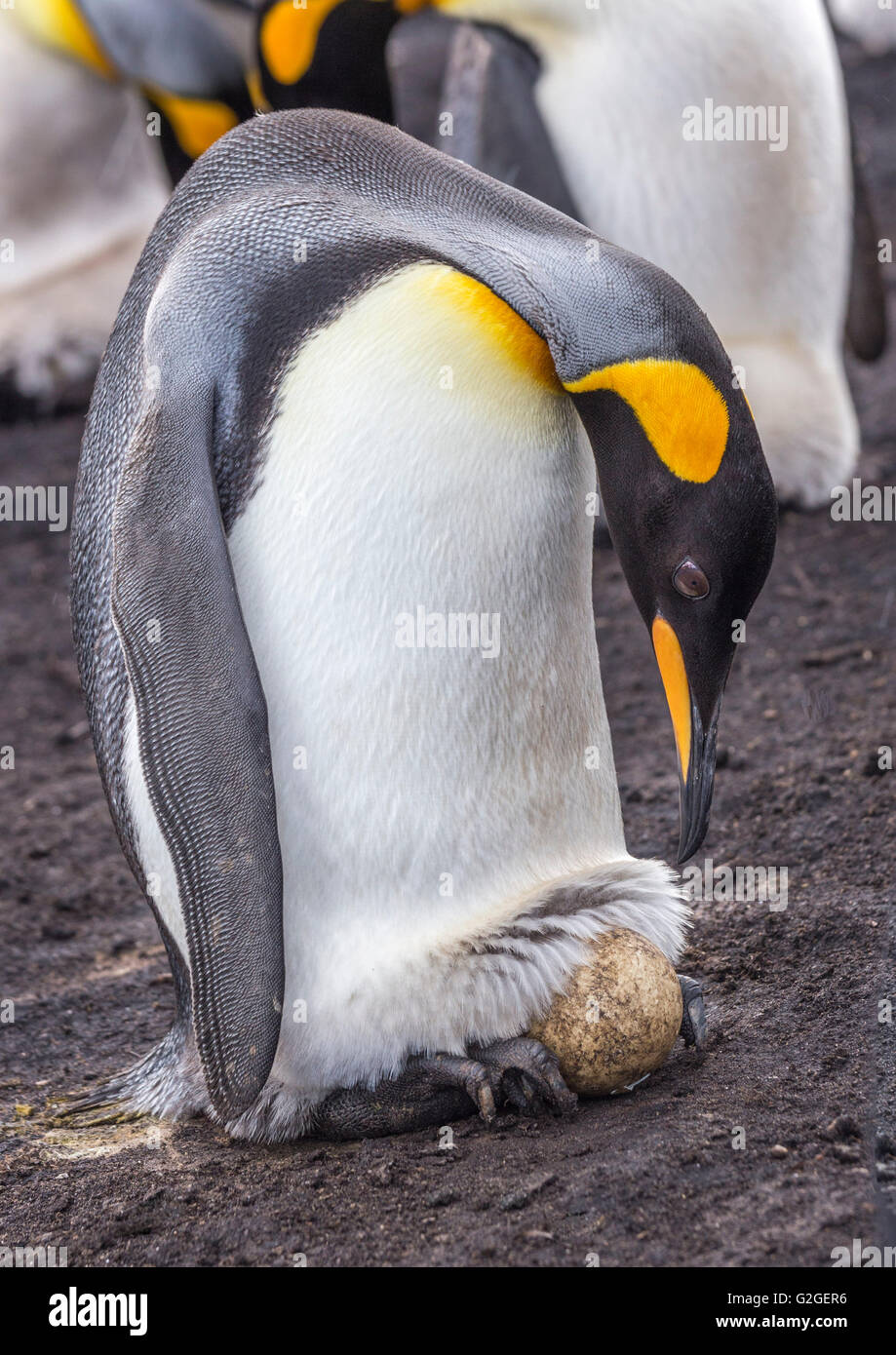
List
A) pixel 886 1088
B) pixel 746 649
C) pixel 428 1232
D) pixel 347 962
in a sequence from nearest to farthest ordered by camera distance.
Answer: pixel 428 1232 < pixel 886 1088 < pixel 347 962 < pixel 746 649

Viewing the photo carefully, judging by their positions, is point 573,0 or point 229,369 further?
point 573,0

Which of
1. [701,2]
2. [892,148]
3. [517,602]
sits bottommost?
[517,602]

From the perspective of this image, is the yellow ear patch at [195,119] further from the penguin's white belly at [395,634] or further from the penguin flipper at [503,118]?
the penguin's white belly at [395,634]

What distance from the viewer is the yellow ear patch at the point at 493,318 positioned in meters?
2.10

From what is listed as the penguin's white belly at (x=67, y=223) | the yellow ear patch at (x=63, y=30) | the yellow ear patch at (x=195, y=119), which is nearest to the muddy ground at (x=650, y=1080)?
the yellow ear patch at (x=195, y=119)

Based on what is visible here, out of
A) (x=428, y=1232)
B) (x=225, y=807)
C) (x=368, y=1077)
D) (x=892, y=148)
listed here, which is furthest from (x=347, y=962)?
(x=892, y=148)

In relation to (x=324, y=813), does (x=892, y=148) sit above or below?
above

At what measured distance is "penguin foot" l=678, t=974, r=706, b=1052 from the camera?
2199 mm

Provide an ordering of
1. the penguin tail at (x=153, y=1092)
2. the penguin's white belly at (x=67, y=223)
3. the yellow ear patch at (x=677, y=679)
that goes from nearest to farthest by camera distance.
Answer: the yellow ear patch at (x=677, y=679) < the penguin tail at (x=153, y=1092) < the penguin's white belly at (x=67, y=223)

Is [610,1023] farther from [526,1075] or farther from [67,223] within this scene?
[67,223]

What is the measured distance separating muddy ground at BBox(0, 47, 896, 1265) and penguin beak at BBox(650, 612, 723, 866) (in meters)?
0.33

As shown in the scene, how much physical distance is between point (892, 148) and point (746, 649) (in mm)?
4675

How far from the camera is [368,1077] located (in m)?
2.13
